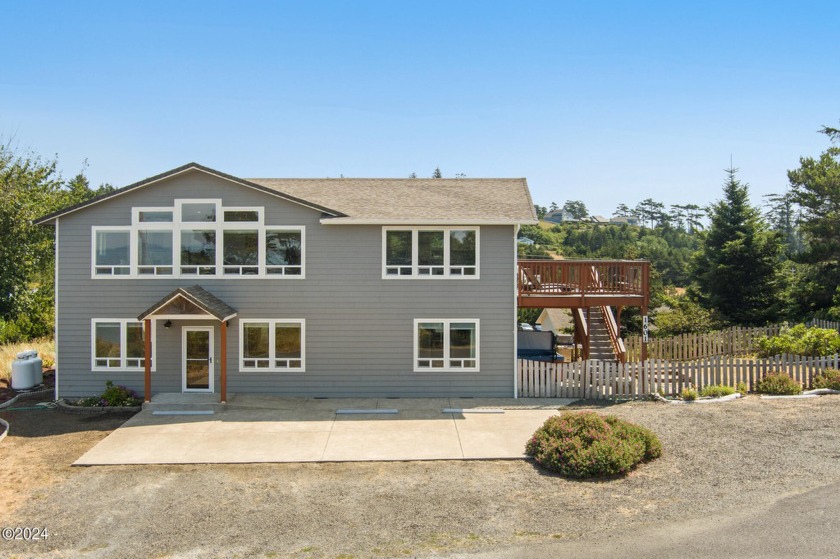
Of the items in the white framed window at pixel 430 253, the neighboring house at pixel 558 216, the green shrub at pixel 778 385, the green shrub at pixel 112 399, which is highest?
the neighboring house at pixel 558 216

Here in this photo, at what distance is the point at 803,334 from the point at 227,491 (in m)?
17.4

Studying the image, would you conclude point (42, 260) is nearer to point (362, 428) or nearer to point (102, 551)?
point (362, 428)

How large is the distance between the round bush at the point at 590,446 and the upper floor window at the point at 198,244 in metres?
8.05

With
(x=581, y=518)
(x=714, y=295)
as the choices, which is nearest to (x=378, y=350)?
(x=581, y=518)

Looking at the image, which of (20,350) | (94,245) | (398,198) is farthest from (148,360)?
(20,350)

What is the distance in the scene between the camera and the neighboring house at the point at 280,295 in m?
15.3

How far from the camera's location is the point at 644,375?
15.0m

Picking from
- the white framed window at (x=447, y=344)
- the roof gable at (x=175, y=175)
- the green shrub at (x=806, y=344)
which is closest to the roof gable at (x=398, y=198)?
the roof gable at (x=175, y=175)

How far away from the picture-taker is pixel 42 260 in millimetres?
25156

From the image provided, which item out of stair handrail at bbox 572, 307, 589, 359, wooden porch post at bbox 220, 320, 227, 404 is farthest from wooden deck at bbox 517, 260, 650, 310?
wooden porch post at bbox 220, 320, 227, 404

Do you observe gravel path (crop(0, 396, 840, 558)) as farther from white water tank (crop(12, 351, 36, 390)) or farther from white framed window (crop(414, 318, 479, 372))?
white water tank (crop(12, 351, 36, 390))

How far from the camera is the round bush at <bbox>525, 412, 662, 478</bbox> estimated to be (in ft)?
31.7

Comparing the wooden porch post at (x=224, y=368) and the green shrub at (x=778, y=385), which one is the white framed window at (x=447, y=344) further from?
the green shrub at (x=778, y=385)

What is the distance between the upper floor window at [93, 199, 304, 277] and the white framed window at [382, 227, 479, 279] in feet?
8.03
